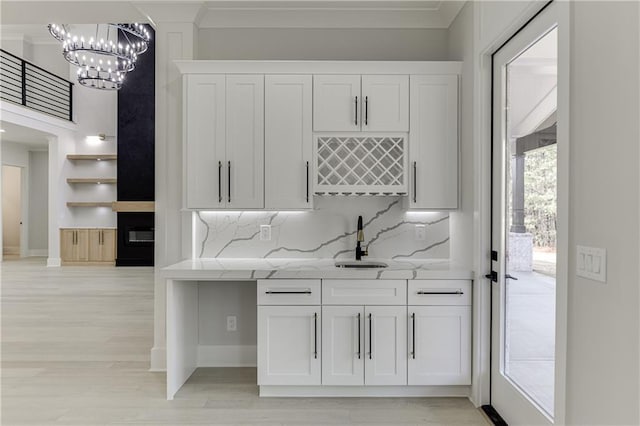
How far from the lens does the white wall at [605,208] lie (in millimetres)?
1351

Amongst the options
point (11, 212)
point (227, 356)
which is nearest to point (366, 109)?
point (227, 356)

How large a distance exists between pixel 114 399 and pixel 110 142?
847cm

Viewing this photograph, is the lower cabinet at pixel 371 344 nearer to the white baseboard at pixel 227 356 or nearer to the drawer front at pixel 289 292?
the drawer front at pixel 289 292

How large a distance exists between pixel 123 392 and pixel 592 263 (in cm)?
301

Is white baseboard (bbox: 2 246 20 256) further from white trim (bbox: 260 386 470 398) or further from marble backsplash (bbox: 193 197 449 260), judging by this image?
white trim (bbox: 260 386 470 398)

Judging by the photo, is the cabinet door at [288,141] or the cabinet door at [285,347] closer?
the cabinet door at [285,347]

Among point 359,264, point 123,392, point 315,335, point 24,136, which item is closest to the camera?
point 315,335

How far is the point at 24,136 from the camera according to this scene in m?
9.12

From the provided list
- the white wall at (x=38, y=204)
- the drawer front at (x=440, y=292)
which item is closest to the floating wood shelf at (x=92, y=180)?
the white wall at (x=38, y=204)

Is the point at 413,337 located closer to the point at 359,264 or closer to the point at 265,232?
the point at 359,264

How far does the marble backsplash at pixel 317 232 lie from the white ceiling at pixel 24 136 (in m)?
6.73

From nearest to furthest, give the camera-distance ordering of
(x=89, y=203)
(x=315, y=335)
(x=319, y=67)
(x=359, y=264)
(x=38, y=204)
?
(x=315, y=335)
(x=319, y=67)
(x=359, y=264)
(x=89, y=203)
(x=38, y=204)

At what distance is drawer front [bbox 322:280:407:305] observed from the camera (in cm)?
278

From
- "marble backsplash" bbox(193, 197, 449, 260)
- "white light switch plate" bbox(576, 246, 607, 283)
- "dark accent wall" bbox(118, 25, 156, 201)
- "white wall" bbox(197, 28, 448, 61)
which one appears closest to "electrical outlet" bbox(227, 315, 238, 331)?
"marble backsplash" bbox(193, 197, 449, 260)
